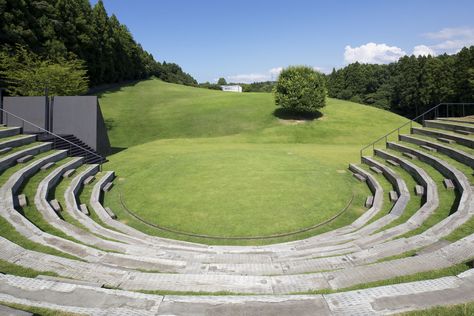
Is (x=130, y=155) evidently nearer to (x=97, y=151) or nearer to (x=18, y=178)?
(x=97, y=151)

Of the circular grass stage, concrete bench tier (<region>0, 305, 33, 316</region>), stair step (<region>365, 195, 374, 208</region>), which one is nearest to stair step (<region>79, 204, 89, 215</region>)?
the circular grass stage

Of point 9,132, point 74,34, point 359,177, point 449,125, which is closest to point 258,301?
point 359,177

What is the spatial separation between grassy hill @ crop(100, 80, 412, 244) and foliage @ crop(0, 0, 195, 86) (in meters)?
16.2

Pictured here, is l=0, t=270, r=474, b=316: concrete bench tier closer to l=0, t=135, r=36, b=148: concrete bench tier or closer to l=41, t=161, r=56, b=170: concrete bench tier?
l=41, t=161, r=56, b=170: concrete bench tier

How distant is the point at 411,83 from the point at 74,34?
65.9 meters

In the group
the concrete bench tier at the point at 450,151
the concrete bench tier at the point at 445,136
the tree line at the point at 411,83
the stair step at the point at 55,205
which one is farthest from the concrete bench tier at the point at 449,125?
the tree line at the point at 411,83

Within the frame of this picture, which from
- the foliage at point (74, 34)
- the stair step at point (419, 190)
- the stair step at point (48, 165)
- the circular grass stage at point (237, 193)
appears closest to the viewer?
the circular grass stage at point (237, 193)

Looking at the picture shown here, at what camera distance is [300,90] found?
41.2 metres

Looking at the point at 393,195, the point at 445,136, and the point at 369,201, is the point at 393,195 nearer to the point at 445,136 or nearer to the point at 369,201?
the point at 369,201

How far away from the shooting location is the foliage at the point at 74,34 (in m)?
43.6

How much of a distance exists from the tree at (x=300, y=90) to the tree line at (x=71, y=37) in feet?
80.4

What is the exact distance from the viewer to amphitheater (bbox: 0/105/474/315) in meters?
4.52

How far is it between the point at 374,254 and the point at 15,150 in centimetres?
1711

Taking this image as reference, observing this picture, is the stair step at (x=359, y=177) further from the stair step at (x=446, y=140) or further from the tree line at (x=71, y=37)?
the tree line at (x=71, y=37)
